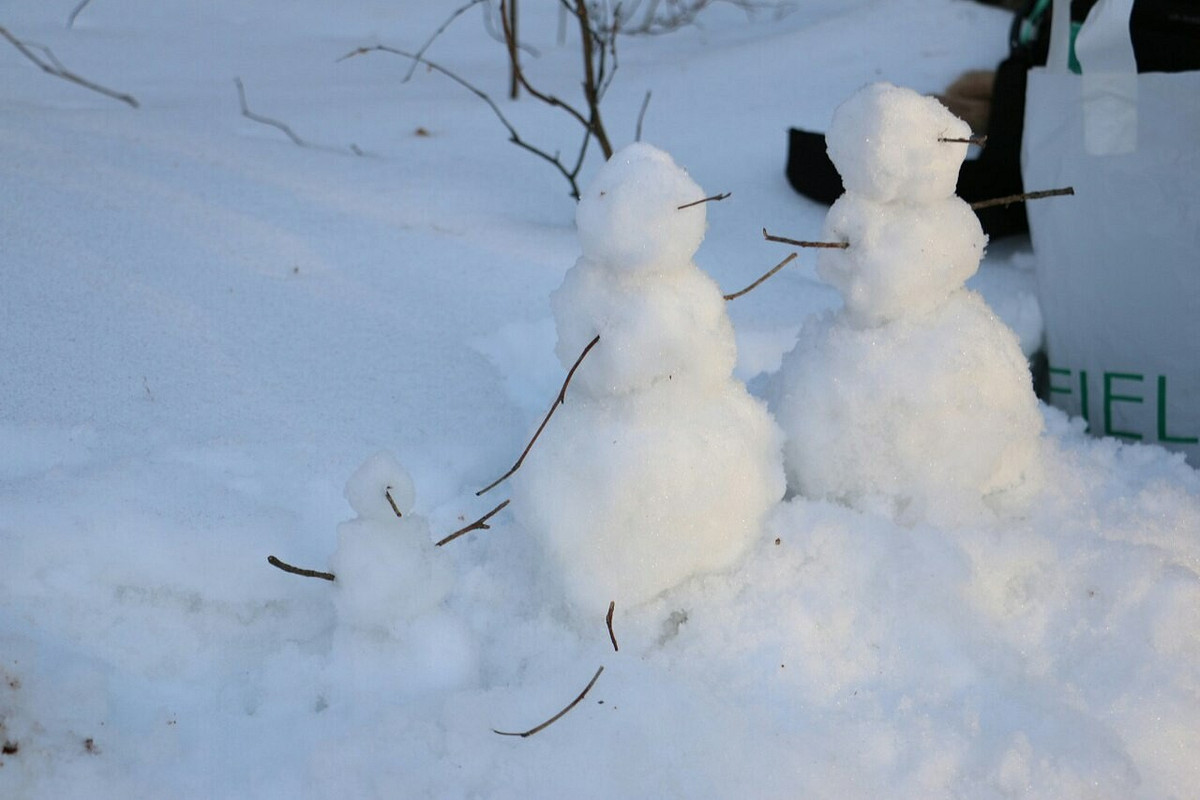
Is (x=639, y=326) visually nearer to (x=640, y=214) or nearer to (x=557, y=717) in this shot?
(x=640, y=214)

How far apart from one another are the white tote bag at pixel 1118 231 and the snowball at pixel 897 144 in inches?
19.5

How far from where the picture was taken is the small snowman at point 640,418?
1058 millimetres

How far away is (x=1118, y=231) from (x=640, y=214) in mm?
970

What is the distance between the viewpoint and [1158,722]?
105 cm

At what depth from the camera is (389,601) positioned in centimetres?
109

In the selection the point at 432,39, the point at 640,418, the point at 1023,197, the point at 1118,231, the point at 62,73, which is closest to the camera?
the point at 640,418

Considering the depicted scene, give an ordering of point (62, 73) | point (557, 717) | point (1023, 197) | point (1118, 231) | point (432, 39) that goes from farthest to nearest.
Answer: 1. point (432, 39)
2. point (62, 73)
3. point (1118, 231)
4. point (1023, 197)
5. point (557, 717)

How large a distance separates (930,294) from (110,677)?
1028 millimetres

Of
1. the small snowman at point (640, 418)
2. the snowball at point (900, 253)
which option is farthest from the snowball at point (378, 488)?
the snowball at point (900, 253)

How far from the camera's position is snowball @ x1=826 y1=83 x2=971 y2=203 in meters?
1.16

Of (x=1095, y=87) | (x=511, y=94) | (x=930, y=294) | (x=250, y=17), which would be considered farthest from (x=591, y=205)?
(x=250, y=17)

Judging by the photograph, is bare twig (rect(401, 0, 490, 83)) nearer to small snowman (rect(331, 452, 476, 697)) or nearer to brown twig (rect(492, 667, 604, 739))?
small snowman (rect(331, 452, 476, 697))

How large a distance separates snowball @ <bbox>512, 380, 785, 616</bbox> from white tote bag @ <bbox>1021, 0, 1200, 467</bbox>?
2.79ft

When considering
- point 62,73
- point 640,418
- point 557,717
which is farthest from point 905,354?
point 62,73
